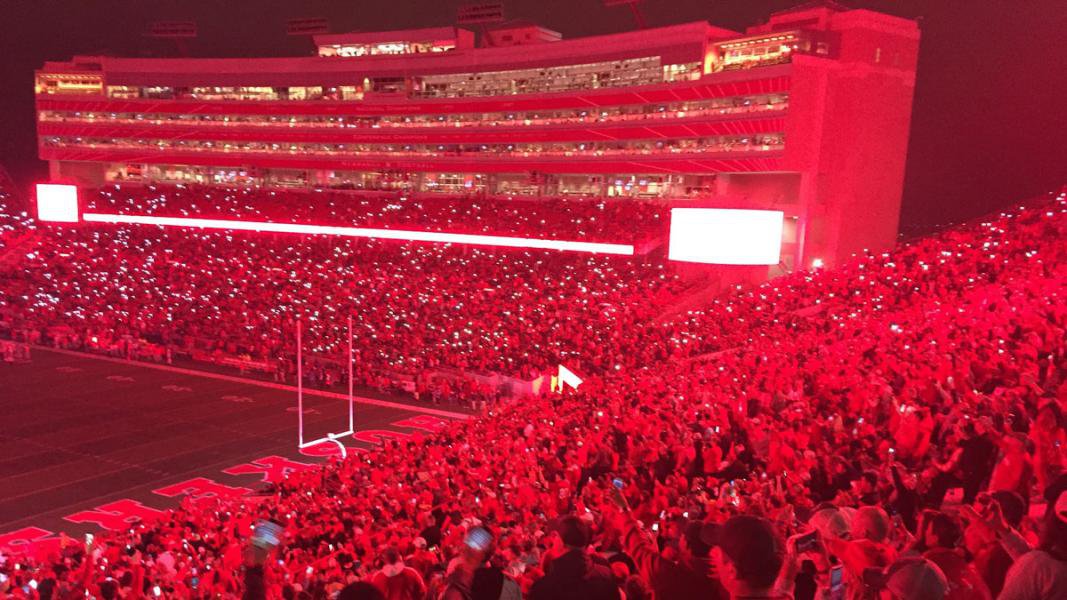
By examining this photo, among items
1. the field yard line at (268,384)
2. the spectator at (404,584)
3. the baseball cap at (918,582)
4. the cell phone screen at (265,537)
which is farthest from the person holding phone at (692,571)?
the field yard line at (268,384)

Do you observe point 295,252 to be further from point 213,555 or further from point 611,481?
point 611,481

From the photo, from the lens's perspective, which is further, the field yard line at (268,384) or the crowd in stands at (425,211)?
the crowd in stands at (425,211)

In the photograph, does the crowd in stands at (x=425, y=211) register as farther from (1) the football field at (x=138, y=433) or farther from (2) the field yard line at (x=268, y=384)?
(1) the football field at (x=138, y=433)

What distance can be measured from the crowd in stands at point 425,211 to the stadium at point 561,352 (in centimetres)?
29

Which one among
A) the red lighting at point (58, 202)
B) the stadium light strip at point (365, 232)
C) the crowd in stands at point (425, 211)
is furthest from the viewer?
the red lighting at point (58, 202)

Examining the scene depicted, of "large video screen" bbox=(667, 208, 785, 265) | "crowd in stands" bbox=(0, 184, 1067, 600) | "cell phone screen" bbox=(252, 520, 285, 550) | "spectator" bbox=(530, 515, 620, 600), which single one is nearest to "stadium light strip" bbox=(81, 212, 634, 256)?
"large video screen" bbox=(667, 208, 785, 265)

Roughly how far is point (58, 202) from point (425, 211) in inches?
842

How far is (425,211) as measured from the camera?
144ft

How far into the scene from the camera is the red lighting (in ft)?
147

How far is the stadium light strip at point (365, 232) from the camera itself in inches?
1389

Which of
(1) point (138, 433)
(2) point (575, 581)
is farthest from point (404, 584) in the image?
(1) point (138, 433)

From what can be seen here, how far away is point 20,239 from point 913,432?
→ 50556 mm

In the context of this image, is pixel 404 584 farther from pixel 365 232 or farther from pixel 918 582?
pixel 365 232

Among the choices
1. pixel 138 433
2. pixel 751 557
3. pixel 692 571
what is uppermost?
pixel 751 557
